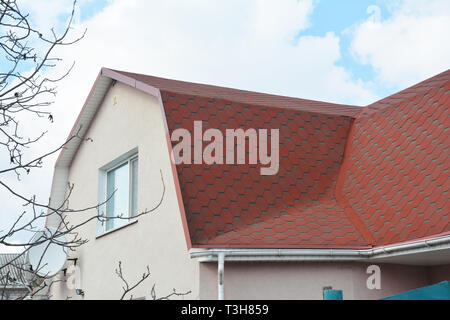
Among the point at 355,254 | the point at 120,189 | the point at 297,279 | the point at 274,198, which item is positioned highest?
the point at 120,189

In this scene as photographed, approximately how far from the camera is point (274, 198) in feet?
31.8

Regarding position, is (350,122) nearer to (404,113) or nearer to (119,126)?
(404,113)

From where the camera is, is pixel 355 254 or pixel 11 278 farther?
pixel 355 254

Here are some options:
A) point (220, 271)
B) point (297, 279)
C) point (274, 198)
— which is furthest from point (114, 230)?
point (297, 279)

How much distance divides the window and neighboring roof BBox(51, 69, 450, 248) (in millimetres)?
1696

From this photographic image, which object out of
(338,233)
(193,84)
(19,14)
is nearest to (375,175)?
(338,233)

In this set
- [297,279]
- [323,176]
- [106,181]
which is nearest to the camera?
[297,279]

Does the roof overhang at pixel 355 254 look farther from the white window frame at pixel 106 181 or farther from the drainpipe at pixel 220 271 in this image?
the white window frame at pixel 106 181

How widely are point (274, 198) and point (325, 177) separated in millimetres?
1355

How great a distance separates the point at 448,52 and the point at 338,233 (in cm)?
565

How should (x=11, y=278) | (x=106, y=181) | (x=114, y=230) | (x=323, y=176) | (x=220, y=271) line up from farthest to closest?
(x=106, y=181), (x=114, y=230), (x=323, y=176), (x=220, y=271), (x=11, y=278)

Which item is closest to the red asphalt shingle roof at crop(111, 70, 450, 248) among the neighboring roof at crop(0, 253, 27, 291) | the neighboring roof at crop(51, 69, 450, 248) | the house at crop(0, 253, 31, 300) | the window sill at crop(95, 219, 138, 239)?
the neighboring roof at crop(51, 69, 450, 248)

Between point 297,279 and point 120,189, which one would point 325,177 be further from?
point 120,189

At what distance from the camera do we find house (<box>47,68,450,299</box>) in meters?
8.49
